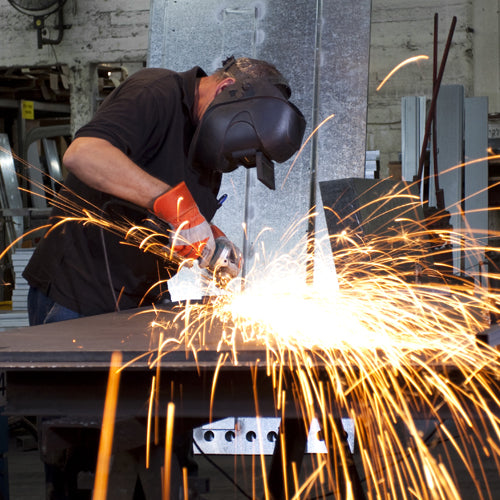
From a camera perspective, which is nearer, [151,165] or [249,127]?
[249,127]

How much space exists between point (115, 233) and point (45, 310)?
31 cm

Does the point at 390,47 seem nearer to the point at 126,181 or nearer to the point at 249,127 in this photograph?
the point at 249,127

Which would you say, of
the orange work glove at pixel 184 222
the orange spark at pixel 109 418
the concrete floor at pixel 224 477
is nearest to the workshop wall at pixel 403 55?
the concrete floor at pixel 224 477

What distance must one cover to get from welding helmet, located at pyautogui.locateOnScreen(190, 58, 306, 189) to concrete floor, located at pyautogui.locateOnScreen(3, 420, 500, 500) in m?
1.26

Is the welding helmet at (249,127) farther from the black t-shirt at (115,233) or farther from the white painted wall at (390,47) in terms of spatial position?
the white painted wall at (390,47)

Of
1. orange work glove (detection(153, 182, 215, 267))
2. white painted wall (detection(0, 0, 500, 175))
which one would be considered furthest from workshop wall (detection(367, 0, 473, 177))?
orange work glove (detection(153, 182, 215, 267))

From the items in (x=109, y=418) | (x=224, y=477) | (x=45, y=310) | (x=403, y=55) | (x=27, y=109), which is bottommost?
(x=224, y=477)

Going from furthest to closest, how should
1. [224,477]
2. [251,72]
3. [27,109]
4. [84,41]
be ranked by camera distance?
[27,109]
[84,41]
[224,477]
[251,72]

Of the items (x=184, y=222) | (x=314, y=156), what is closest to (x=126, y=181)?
(x=184, y=222)

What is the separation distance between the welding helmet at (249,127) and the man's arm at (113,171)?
0.74 ft

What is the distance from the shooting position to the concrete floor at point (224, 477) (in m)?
2.76

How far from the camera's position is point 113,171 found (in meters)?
1.69

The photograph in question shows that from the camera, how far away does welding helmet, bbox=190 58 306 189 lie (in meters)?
1.79

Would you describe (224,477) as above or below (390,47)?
below
